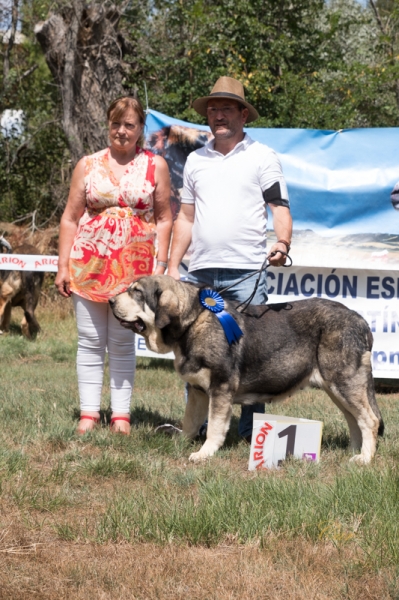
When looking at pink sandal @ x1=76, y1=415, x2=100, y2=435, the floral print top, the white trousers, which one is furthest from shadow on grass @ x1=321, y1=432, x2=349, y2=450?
the floral print top

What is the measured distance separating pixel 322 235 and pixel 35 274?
501cm

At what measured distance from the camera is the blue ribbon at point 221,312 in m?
5.06

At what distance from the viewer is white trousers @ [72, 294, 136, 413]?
18.2 feet

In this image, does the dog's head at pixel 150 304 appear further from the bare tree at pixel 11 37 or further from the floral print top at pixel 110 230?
the bare tree at pixel 11 37

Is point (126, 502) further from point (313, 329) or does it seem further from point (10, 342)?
point (10, 342)

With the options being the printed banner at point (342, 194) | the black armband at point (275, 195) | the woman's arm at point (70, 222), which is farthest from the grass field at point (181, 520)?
the printed banner at point (342, 194)

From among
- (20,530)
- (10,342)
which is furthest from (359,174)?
(20,530)

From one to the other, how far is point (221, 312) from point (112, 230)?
0.99 metres

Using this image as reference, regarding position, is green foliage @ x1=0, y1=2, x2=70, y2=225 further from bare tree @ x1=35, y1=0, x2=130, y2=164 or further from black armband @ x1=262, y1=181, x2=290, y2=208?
black armband @ x1=262, y1=181, x2=290, y2=208

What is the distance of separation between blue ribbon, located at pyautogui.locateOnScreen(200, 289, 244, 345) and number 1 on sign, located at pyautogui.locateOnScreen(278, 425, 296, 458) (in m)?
0.69

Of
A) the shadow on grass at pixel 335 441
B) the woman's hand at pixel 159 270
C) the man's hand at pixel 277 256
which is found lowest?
the shadow on grass at pixel 335 441

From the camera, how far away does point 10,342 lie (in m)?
10.6

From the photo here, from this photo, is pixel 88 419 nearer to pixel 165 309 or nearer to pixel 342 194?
pixel 165 309

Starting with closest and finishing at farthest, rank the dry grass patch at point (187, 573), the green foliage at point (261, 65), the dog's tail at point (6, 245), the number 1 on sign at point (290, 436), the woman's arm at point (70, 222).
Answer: the dry grass patch at point (187, 573) → the number 1 on sign at point (290, 436) → the woman's arm at point (70, 222) → the dog's tail at point (6, 245) → the green foliage at point (261, 65)
